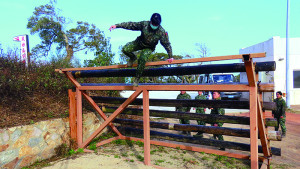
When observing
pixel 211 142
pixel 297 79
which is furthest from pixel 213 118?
pixel 297 79

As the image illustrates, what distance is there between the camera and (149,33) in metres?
4.46

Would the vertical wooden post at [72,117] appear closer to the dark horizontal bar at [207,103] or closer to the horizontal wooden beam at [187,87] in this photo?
the horizontal wooden beam at [187,87]

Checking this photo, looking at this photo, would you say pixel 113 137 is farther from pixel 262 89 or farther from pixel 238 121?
pixel 262 89

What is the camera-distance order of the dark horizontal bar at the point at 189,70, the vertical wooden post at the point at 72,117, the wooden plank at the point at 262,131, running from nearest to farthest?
1. the dark horizontal bar at the point at 189,70
2. the wooden plank at the point at 262,131
3. the vertical wooden post at the point at 72,117

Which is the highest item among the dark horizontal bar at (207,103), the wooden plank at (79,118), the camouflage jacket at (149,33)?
the camouflage jacket at (149,33)

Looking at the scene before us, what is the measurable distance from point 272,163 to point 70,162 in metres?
4.52

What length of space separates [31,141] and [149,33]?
336 centimetres

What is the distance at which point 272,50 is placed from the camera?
18547 mm

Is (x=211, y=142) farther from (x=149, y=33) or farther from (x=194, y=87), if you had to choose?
(x=149, y=33)

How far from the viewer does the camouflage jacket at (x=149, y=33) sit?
4461 mm

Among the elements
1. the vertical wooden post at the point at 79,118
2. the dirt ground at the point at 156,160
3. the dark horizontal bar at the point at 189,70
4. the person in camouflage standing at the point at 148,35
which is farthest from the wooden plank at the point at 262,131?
the vertical wooden post at the point at 79,118

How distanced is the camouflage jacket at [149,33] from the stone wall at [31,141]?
2.86 m

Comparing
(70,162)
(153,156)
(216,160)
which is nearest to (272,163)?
(216,160)

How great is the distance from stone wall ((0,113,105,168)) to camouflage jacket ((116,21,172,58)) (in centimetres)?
286
